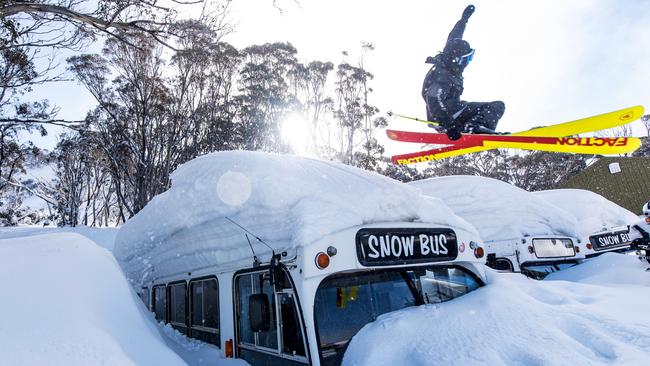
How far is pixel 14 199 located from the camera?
31.4m

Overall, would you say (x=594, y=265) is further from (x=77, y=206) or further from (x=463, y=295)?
(x=77, y=206)

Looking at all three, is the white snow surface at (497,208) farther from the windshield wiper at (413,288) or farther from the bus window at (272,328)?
the bus window at (272,328)

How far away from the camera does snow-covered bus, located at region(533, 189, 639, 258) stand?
7.84m

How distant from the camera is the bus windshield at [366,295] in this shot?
111 inches

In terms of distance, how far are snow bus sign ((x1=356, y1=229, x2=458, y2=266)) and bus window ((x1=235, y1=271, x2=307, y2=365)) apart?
0.66m

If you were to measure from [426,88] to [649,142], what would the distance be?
40.1 meters

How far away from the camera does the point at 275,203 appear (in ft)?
10.1

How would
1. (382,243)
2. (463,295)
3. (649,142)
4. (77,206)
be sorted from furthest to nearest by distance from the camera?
(649,142)
(77,206)
(463,295)
(382,243)

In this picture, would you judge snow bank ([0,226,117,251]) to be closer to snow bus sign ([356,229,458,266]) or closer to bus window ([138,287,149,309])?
bus window ([138,287,149,309])

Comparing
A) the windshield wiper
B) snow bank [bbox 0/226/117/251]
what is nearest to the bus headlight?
the windshield wiper

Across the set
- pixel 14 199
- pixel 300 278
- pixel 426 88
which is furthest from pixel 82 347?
pixel 14 199

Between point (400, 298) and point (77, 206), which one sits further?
point (77, 206)

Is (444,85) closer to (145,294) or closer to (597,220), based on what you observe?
(597,220)

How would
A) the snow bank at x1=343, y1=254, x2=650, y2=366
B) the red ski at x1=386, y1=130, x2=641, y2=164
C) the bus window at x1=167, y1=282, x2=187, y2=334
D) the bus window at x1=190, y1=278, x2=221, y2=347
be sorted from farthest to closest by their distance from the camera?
the red ski at x1=386, y1=130, x2=641, y2=164 → the bus window at x1=167, y1=282, x2=187, y2=334 → the bus window at x1=190, y1=278, x2=221, y2=347 → the snow bank at x1=343, y1=254, x2=650, y2=366
